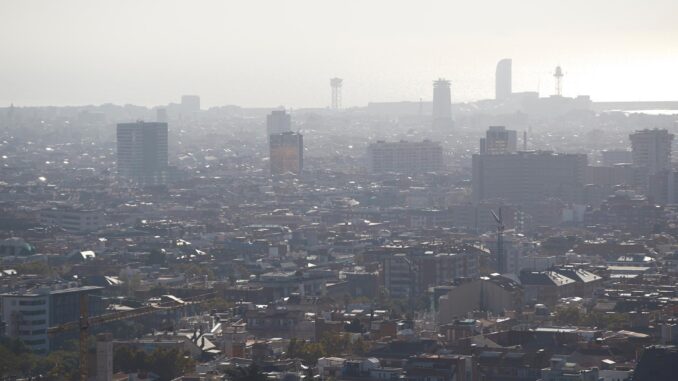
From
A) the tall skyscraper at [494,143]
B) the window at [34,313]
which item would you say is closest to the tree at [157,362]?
the window at [34,313]

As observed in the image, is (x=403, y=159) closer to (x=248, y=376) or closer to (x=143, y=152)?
(x=143, y=152)

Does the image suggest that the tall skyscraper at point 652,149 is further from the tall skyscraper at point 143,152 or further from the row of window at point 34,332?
the row of window at point 34,332

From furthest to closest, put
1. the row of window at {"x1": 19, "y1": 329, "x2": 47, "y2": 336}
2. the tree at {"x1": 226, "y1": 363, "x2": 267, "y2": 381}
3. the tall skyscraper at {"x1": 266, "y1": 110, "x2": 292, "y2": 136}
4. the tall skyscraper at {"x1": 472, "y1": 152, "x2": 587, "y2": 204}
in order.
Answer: the tall skyscraper at {"x1": 266, "y1": 110, "x2": 292, "y2": 136}, the tall skyscraper at {"x1": 472, "y1": 152, "x2": 587, "y2": 204}, the row of window at {"x1": 19, "y1": 329, "x2": 47, "y2": 336}, the tree at {"x1": 226, "y1": 363, "x2": 267, "y2": 381}

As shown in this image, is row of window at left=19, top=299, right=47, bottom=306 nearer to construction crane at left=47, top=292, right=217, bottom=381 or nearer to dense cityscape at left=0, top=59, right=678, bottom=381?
dense cityscape at left=0, top=59, right=678, bottom=381

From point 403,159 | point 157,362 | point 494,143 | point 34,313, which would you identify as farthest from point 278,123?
point 157,362

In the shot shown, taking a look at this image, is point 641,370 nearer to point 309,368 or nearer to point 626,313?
point 309,368

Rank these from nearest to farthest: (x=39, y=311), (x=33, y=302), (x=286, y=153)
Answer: (x=39, y=311)
(x=33, y=302)
(x=286, y=153)

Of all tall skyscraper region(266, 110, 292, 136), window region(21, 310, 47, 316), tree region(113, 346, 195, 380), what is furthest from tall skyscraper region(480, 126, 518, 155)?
tree region(113, 346, 195, 380)
